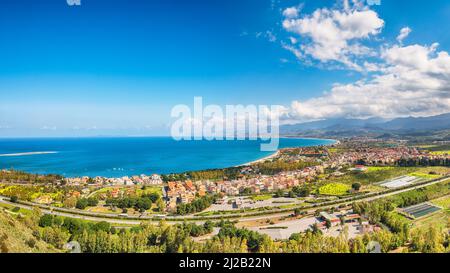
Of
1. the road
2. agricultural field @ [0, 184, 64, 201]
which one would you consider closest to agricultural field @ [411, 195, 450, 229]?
the road

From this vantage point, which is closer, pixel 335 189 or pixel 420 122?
pixel 335 189

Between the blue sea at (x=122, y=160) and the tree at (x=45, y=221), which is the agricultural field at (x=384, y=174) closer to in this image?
the blue sea at (x=122, y=160)

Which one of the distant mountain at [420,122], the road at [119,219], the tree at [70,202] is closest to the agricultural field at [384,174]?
the road at [119,219]

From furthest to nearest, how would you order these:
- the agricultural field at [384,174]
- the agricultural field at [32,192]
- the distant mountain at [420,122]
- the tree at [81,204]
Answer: the distant mountain at [420,122] → the agricultural field at [384,174] → the agricultural field at [32,192] → the tree at [81,204]

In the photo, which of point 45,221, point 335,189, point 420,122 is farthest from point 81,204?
point 420,122

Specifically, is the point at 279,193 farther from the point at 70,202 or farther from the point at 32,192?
the point at 32,192

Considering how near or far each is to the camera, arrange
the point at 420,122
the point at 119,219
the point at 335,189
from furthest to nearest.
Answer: the point at 420,122 < the point at 335,189 < the point at 119,219

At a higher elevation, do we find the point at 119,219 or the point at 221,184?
the point at 221,184
